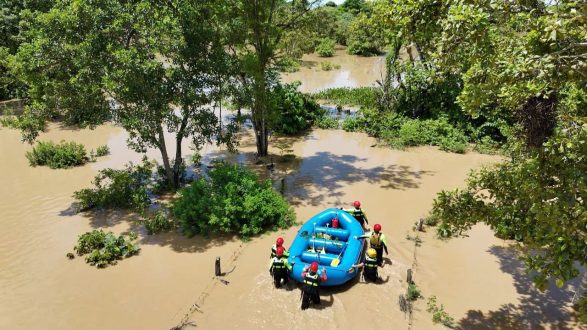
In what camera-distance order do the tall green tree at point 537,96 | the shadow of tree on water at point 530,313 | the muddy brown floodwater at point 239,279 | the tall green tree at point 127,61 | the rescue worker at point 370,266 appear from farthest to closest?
the tall green tree at point 127,61 < the rescue worker at point 370,266 < the muddy brown floodwater at point 239,279 < the shadow of tree on water at point 530,313 < the tall green tree at point 537,96

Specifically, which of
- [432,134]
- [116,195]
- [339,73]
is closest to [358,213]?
[116,195]

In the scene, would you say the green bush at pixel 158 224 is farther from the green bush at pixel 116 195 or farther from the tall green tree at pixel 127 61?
the tall green tree at pixel 127 61

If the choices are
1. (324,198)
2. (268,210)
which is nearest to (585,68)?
(268,210)

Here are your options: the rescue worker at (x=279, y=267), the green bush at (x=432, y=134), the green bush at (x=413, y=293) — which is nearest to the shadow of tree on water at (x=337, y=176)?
the green bush at (x=432, y=134)

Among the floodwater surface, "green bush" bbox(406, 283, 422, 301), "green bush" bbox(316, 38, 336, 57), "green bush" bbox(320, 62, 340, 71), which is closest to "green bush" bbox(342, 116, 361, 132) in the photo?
the floodwater surface

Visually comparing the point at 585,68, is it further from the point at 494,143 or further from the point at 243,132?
the point at 243,132

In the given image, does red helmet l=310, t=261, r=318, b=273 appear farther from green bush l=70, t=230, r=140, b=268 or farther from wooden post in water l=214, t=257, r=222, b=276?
green bush l=70, t=230, r=140, b=268
